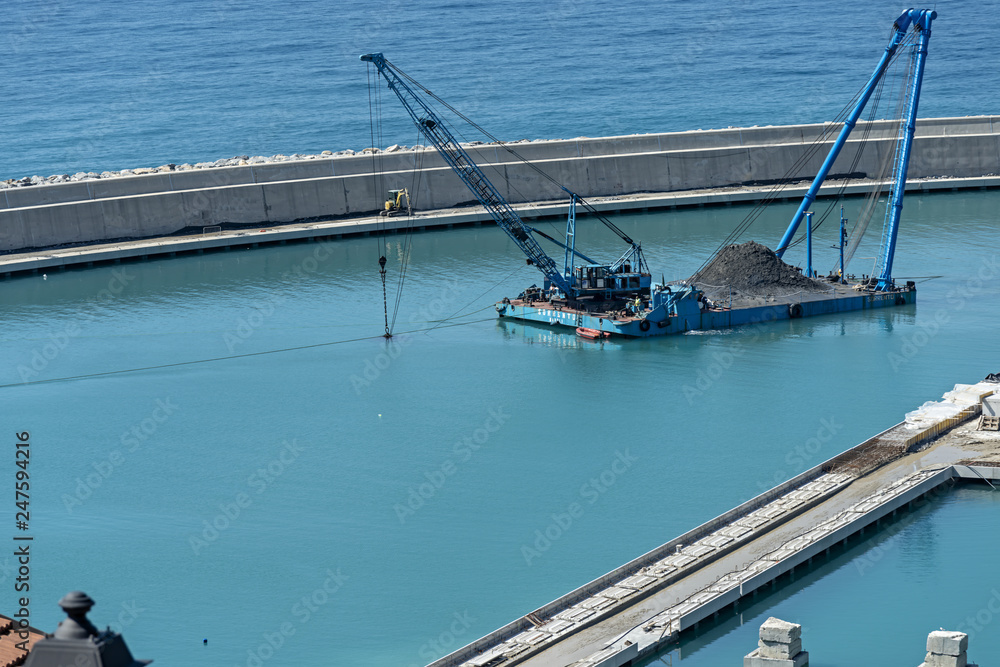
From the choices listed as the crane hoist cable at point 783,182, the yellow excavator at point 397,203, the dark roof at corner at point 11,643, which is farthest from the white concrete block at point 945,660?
the yellow excavator at point 397,203

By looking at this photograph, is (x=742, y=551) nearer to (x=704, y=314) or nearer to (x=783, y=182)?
(x=704, y=314)

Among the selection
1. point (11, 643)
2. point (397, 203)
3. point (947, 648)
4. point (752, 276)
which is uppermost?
point (11, 643)

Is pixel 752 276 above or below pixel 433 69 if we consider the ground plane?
below

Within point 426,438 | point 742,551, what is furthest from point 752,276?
point 742,551

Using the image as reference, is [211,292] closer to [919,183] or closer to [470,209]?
[470,209]

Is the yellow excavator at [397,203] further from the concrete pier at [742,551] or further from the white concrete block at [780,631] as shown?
the white concrete block at [780,631]

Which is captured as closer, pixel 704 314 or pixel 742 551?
pixel 742 551
